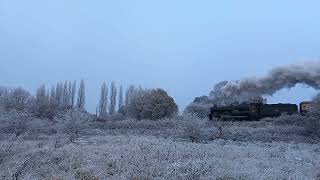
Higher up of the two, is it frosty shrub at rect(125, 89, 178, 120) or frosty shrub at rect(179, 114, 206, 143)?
frosty shrub at rect(125, 89, 178, 120)

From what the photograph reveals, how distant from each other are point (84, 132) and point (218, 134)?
972 centimetres

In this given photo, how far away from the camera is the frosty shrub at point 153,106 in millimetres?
59719

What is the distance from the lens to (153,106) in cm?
5984

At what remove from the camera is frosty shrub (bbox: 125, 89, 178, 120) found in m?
59.7

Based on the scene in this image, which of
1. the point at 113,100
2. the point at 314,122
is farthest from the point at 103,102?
the point at 314,122

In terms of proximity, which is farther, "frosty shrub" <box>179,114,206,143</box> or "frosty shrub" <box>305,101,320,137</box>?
"frosty shrub" <box>305,101,320,137</box>

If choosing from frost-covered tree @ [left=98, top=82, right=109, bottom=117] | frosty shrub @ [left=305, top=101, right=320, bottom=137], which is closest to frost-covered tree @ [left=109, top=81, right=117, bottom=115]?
frost-covered tree @ [left=98, top=82, right=109, bottom=117]

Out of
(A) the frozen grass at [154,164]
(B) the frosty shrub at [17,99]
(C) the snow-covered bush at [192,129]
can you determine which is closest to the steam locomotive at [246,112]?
(C) the snow-covered bush at [192,129]

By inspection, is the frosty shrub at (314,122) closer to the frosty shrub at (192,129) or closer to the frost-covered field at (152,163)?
the frosty shrub at (192,129)

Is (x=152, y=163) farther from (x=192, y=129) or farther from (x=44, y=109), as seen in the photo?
(x=44, y=109)

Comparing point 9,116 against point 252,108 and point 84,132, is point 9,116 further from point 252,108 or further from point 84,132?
point 252,108

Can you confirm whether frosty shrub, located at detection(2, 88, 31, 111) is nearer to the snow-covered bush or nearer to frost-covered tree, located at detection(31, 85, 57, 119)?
frost-covered tree, located at detection(31, 85, 57, 119)

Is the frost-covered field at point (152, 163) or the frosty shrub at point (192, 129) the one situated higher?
the frosty shrub at point (192, 129)

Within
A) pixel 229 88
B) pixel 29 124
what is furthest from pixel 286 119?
pixel 29 124
